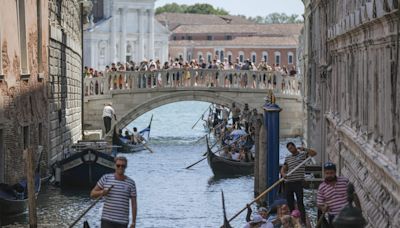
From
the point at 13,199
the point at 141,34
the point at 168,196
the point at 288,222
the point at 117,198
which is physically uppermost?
the point at 141,34

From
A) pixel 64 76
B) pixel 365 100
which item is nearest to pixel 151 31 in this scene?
pixel 64 76

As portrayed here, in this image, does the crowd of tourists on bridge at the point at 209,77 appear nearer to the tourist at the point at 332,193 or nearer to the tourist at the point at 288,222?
the tourist at the point at 332,193

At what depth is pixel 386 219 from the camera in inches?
394

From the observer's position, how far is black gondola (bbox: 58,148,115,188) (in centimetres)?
1916

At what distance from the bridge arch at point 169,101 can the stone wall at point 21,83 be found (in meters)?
12.0

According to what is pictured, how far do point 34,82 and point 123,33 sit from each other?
2016 inches

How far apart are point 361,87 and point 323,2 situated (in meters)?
7.15

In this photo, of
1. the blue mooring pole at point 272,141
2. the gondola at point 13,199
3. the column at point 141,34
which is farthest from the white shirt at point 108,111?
the column at point 141,34

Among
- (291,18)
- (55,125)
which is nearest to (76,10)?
(55,125)

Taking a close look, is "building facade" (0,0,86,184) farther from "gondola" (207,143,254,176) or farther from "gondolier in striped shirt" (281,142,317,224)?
"gondolier in striped shirt" (281,142,317,224)

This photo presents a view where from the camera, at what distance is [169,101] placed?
32844mm

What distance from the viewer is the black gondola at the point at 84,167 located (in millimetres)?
19156

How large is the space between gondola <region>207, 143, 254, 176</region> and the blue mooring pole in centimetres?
510

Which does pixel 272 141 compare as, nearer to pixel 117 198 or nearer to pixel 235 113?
pixel 117 198
